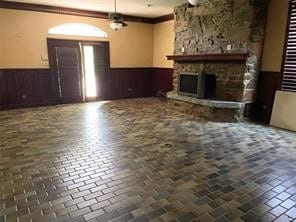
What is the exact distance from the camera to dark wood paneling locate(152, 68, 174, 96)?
774 centimetres

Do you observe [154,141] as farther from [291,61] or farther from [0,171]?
[291,61]

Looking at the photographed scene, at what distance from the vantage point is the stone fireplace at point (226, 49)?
482 centimetres

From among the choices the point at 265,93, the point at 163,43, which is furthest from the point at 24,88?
the point at 265,93

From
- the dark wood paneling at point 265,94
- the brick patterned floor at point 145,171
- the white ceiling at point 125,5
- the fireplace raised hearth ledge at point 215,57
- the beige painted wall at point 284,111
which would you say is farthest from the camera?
the white ceiling at point 125,5

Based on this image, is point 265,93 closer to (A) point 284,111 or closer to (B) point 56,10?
(A) point 284,111

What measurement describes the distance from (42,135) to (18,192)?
1849 millimetres

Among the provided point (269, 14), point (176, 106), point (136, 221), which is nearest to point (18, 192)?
point (136, 221)

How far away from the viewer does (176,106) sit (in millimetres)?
6262

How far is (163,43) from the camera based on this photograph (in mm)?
7797

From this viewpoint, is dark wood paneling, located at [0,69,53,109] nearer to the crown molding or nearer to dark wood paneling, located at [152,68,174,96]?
the crown molding

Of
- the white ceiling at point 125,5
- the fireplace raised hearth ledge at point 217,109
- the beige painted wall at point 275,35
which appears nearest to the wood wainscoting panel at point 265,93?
the beige painted wall at point 275,35

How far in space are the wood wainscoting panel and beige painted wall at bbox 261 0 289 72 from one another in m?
0.15

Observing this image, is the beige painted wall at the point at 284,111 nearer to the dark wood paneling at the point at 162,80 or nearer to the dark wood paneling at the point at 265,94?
the dark wood paneling at the point at 265,94

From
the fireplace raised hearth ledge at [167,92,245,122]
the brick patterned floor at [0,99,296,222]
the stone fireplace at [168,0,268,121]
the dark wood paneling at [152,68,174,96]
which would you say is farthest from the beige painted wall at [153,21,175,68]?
the brick patterned floor at [0,99,296,222]
